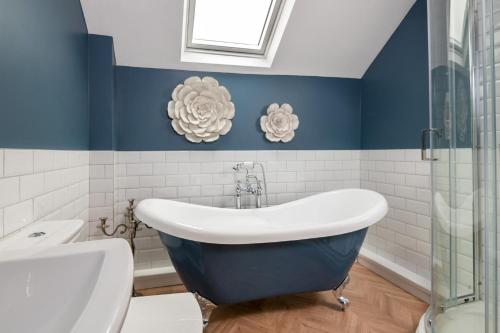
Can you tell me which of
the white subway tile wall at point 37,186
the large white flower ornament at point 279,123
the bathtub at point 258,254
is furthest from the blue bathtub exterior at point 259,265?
the large white flower ornament at point 279,123

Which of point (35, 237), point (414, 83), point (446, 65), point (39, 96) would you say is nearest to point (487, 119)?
point (446, 65)

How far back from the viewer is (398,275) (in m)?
2.46

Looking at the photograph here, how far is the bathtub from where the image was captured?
167cm

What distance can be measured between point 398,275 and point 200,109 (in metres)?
2.32

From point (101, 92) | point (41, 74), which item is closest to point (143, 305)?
point (41, 74)

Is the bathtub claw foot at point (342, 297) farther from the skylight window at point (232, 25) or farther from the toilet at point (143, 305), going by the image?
the skylight window at point (232, 25)

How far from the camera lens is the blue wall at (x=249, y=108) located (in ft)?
8.60

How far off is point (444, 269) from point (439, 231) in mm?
216

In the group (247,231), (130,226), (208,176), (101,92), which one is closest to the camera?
(247,231)

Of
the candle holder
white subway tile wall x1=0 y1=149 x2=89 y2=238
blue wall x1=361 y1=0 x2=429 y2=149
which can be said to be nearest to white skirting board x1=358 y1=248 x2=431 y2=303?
blue wall x1=361 y1=0 x2=429 y2=149

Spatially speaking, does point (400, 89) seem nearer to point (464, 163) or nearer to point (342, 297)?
point (464, 163)

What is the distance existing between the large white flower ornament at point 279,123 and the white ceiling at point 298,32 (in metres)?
0.40

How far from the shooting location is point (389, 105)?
282 cm

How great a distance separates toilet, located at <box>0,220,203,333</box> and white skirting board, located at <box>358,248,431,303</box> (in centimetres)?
193
